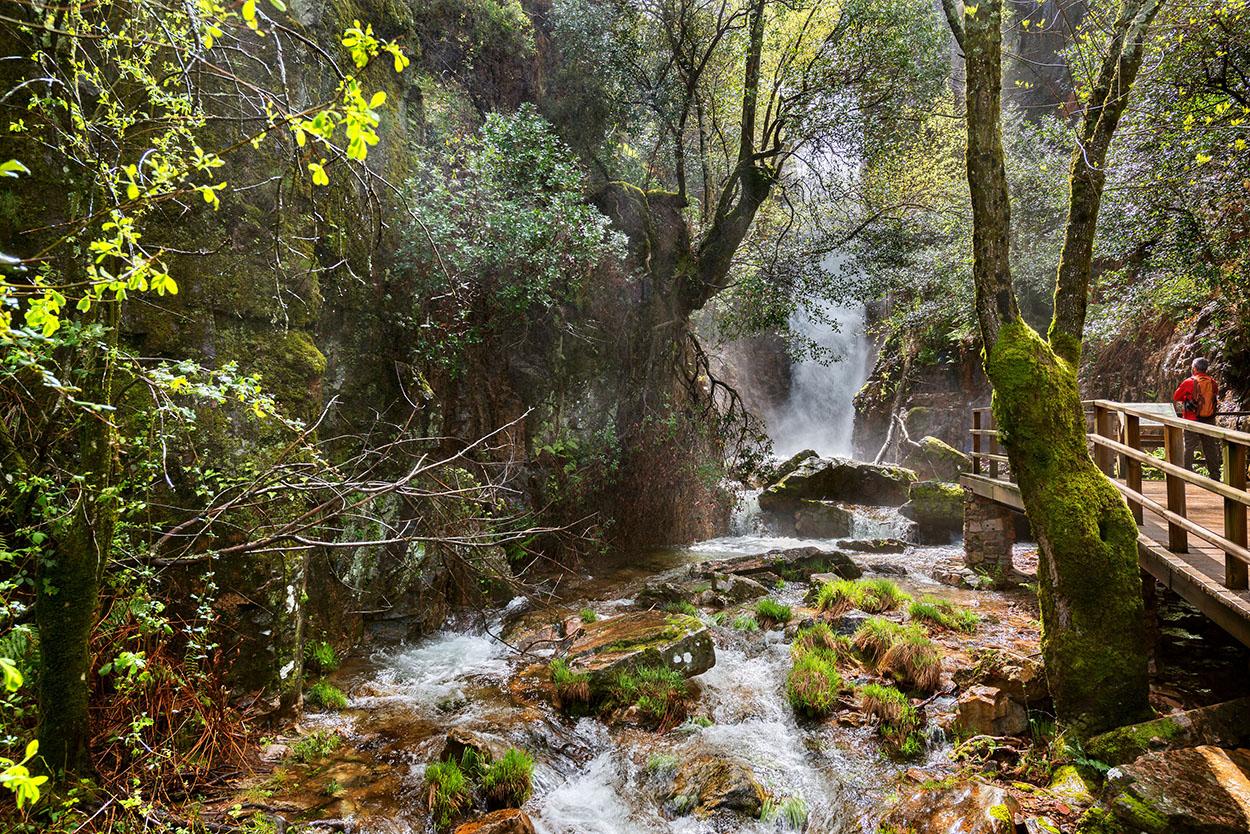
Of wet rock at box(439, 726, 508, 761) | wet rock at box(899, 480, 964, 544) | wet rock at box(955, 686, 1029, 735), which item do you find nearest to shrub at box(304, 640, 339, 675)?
wet rock at box(439, 726, 508, 761)

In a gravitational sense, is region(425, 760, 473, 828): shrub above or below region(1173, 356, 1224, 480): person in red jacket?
below

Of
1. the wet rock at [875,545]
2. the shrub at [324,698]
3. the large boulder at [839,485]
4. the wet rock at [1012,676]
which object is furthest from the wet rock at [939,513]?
the shrub at [324,698]

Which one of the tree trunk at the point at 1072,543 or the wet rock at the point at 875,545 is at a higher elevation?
the tree trunk at the point at 1072,543

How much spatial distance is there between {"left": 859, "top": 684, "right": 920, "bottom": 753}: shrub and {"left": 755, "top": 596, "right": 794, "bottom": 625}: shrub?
208 centimetres

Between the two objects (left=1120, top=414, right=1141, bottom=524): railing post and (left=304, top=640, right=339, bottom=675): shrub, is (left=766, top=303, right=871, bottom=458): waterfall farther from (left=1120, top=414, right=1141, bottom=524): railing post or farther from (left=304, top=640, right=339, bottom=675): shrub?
(left=304, top=640, right=339, bottom=675): shrub

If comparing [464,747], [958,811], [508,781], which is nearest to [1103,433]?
[958,811]

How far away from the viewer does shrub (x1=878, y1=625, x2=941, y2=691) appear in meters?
5.78

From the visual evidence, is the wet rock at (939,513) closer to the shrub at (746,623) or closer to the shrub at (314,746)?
the shrub at (746,623)

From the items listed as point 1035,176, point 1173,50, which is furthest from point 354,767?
point 1035,176

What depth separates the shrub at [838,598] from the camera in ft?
26.4

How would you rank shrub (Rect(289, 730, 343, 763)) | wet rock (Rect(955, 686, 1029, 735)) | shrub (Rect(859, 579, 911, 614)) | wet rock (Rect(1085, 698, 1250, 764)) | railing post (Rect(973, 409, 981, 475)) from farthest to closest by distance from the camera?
1. railing post (Rect(973, 409, 981, 475))
2. shrub (Rect(859, 579, 911, 614))
3. wet rock (Rect(955, 686, 1029, 735))
4. shrub (Rect(289, 730, 343, 763))
5. wet rock (Rect(1085, 698, 1250, 764))

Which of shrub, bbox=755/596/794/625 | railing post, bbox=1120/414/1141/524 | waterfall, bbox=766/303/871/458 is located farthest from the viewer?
waterfall, bbox=766/303/871/458

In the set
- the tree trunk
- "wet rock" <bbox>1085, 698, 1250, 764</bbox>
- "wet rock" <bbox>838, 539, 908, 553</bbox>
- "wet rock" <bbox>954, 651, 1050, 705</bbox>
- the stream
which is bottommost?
"wet rock" <bbox>838, 539, 908, 553</bbox>

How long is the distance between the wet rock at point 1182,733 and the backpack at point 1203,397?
5.12 metres
